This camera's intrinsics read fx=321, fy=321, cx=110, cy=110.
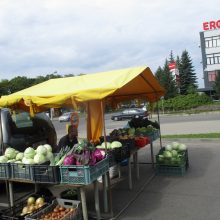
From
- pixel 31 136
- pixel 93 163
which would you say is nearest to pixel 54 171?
pixel 93 163

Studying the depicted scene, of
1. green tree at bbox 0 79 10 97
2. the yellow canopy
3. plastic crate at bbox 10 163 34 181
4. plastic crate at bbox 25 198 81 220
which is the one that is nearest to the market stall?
the yellow canopy

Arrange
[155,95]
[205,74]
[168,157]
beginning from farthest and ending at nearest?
[205,74] < [155,95] < [168,157]

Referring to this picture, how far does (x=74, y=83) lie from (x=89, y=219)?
2531 mm

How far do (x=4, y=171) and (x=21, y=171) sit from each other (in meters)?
0.40

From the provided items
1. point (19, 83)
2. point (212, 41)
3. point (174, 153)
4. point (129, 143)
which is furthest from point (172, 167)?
point (19, 83)

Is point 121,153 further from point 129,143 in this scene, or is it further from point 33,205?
point 33,205

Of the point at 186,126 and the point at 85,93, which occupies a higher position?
the point at 85,93

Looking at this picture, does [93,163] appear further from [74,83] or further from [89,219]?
[74,83]

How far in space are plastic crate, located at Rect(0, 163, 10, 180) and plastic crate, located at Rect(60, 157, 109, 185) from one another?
110 centimetres

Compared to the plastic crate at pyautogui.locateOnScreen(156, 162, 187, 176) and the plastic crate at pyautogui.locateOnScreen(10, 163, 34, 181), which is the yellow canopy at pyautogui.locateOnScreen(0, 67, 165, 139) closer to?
the plastic crate at pyautogui.locateOnScreen(10, 163, 34, 181)

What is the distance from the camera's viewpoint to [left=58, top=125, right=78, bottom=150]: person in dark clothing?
733 centimetres

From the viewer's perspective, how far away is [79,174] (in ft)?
16.2

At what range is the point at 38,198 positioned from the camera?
5.61 meters

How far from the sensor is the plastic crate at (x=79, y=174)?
4875 millimetres
